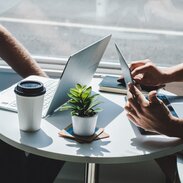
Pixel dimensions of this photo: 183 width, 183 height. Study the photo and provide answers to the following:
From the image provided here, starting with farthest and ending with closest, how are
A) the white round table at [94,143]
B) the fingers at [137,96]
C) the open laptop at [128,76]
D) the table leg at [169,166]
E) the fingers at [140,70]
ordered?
the table leg at [169,166], the fingers at [140,70], the open laptop at [128,76], the fingers at [137,96], the white round table at [94,143]

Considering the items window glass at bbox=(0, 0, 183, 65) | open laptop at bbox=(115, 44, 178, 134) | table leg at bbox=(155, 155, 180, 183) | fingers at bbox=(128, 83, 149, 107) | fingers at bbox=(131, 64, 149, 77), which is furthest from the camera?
window glass at bbox=(0, 0, 183, 65)

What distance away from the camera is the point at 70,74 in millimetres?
1331

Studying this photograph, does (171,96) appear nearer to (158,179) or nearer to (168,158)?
(168,158)

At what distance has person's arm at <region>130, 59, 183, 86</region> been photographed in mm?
1673

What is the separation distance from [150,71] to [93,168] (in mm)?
509

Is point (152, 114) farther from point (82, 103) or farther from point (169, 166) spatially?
point (169, 166)

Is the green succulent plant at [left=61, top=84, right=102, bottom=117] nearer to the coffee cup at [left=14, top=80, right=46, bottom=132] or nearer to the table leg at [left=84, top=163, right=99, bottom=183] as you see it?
the coffee cup at [left=14, top=80, right=46, bottom=132]

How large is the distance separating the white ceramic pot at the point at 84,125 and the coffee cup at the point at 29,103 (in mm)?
121

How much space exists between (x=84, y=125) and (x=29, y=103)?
19 cm

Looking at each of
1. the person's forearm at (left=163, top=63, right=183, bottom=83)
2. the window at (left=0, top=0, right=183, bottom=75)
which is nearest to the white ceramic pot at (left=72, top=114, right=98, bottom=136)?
the person's forearm at (left=163, top=63, right=183, bottom=83)

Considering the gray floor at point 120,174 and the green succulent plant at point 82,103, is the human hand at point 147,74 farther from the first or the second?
the gray floor at point 120,174

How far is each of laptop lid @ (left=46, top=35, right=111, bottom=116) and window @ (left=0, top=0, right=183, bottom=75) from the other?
2.34 ft

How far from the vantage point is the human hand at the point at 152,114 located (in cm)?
126

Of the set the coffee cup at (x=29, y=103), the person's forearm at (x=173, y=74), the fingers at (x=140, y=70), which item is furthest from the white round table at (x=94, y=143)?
the person's forearm at (x=173, y=74)
